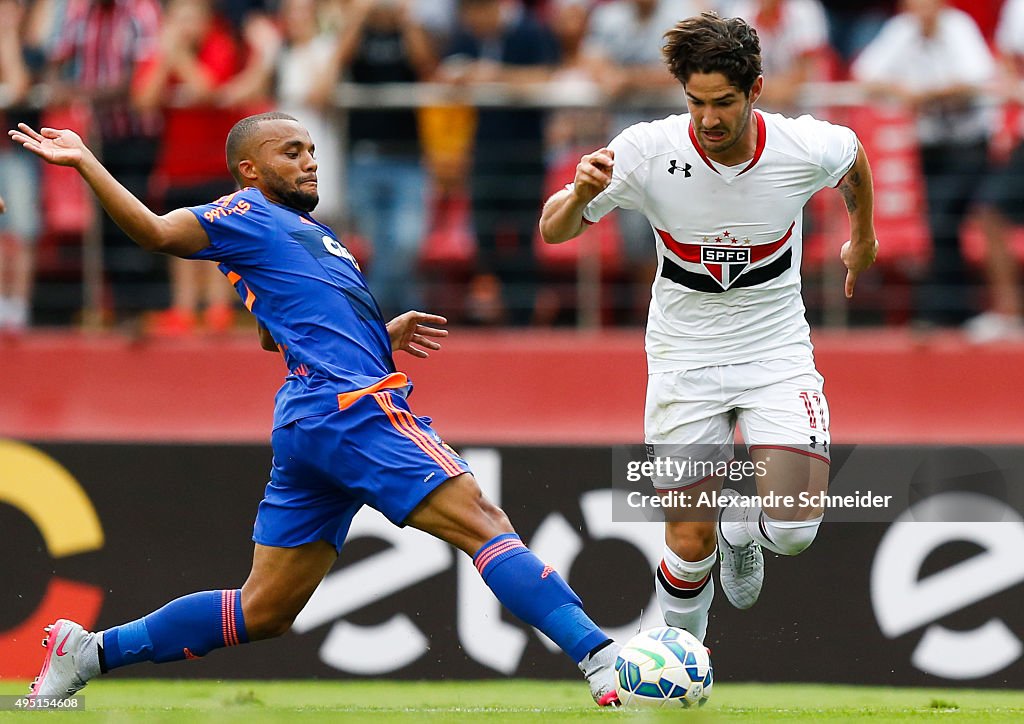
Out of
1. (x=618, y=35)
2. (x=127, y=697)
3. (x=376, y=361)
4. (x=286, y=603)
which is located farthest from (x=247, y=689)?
(x=618, y=35)

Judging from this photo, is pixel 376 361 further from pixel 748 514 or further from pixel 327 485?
pixel 748 514

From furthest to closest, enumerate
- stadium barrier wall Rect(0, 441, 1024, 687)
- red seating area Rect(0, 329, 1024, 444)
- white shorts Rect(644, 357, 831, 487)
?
red seating area Rect(0, 329, 1024, 444) → stadium barrier wall Rect(0, 441, 1024, 687) → white shorts Rect(644, 357, 831, 487)

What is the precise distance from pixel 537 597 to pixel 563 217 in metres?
1.55

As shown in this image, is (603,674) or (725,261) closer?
(603,674)

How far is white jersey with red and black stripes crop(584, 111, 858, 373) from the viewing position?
6766mm

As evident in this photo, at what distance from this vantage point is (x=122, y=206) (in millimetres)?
5906

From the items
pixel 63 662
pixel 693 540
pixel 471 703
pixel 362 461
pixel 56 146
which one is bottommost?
pixel 471 703

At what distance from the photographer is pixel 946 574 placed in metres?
8.57

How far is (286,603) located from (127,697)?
6.93 ft

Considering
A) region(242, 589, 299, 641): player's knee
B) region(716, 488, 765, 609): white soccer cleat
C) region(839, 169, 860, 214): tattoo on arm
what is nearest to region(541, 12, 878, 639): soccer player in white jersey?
region(839, 169, 860, 214): tattoo on arm

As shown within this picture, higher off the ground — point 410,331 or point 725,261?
point 725,261

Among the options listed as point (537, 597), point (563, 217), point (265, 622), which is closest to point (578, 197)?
point (563, 217)

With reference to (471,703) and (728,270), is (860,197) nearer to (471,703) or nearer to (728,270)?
(728,270)

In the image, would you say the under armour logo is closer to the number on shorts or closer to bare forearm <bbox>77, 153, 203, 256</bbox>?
the number on shorts
